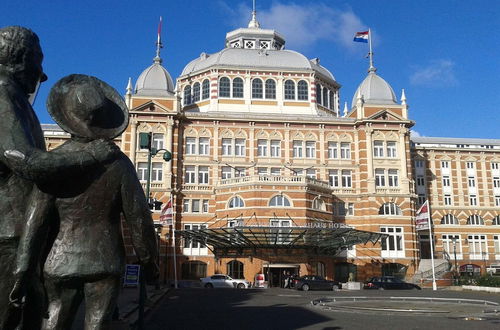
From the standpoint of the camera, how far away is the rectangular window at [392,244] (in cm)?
4256

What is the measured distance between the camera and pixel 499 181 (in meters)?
51.7

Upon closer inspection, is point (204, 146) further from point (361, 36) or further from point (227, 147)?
point (361, 36)

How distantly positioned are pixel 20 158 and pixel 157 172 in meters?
40.4

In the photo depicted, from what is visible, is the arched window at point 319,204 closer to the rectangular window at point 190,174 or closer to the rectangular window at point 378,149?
the rectangular window at point 378,149

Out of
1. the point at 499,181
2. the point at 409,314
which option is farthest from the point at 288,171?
the point at 409,314

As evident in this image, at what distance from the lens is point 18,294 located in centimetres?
317

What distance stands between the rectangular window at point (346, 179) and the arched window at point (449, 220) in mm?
11726

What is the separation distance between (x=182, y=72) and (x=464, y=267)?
34.2 meters

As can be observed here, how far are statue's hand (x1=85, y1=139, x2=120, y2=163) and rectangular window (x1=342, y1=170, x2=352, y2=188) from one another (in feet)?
140

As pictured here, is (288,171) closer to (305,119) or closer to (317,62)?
(305,119)

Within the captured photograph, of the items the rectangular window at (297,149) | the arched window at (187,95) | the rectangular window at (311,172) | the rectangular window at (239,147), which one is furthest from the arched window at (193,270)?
the arched window at (187,95)

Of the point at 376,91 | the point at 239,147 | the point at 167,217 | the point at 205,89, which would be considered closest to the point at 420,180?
the point at 376,91

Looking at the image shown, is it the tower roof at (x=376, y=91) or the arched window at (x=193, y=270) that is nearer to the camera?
the arched window at (x=193, y=270)

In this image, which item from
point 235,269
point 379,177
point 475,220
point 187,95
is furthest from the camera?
point 475,220
